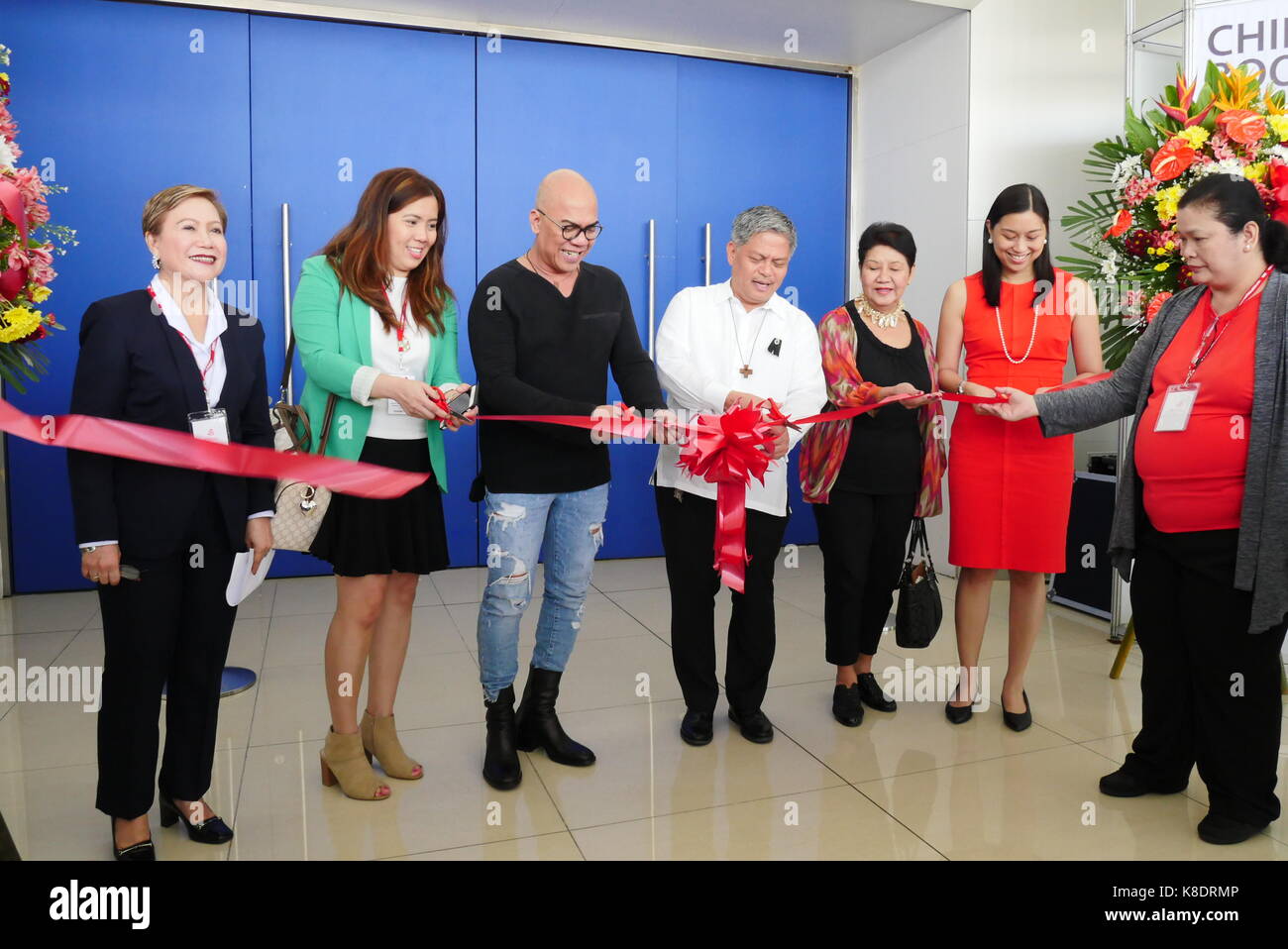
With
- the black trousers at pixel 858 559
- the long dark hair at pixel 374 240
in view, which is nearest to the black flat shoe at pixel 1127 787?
the black trousers at pixel 858 559

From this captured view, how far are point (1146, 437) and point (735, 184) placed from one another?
3.65 m

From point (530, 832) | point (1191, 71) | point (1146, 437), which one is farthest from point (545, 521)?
point (1191, 71)

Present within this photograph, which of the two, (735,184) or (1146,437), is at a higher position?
(735,184)

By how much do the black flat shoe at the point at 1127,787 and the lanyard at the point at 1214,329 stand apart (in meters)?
1.06

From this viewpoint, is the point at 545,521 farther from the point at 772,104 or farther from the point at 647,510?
the point at 772,104

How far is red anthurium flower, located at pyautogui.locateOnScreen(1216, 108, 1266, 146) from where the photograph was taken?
3.21 meters

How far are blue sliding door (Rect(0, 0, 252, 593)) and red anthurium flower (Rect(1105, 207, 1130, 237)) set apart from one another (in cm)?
394

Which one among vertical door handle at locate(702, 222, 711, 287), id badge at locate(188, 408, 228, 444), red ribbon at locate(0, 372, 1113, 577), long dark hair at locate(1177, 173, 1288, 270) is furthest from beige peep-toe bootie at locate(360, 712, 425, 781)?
vertical door handle at locate(702, 222, 711, 287)

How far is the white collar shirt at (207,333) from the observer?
82.4 inches

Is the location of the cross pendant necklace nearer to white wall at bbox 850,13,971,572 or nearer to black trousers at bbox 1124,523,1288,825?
black trousers at bbox 1124,523,1288,825

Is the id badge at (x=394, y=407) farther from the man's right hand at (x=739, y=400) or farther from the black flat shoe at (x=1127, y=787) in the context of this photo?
the black flat shoe at (x=1127, y=787)

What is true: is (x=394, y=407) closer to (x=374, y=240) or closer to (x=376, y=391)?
(x=376, y=391)

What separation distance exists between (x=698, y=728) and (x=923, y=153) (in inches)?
148
